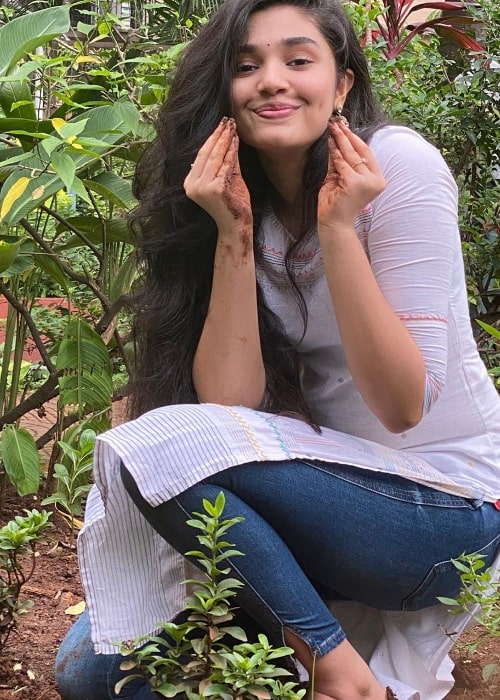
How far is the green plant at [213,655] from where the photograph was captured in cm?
139

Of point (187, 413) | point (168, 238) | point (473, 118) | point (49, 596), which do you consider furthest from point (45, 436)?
point (473, 118)

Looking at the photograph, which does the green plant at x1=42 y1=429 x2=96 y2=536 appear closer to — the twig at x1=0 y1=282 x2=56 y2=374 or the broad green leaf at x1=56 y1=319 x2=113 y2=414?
the broad green leaf at x1=56 y1=319 x2=113 y2=414

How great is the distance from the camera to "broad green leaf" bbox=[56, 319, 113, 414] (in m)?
2.68

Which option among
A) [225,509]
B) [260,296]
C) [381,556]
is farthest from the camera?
[260,296]

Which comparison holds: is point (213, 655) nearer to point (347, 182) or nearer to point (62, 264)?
point (347, 182)

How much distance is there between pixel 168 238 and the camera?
2.08 meters

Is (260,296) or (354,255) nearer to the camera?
(354,255)

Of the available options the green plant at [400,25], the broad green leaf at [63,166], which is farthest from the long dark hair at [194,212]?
the green plant at [400,25]

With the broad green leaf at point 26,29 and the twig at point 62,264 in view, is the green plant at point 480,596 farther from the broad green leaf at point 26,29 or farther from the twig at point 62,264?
the broad green leaf at point 26,29

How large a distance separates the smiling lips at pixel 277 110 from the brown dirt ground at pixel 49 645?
3.43 feet

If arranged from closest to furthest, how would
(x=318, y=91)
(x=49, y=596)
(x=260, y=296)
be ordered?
(x=318, y=91) → (x=260, y=296) → (x=49, y=596)

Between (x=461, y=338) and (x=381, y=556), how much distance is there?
0.44 m

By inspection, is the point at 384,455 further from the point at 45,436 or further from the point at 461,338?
the point at 45,436

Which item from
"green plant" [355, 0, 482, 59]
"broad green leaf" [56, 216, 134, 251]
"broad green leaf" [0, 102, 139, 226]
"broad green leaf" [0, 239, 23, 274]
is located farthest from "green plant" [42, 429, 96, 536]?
"green plant" [355, 0, 482, 59]
